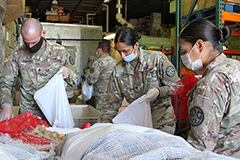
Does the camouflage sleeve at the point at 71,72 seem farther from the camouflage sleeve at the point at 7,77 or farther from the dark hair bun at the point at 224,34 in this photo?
the dark hair bun at the point at 224,34

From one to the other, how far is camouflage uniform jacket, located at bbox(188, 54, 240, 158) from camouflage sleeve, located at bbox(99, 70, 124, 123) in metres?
1.04

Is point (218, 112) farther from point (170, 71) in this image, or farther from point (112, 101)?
point (112, 101)

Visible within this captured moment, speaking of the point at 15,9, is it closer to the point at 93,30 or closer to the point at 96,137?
the point at 96,137

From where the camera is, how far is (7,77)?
88.3 inches

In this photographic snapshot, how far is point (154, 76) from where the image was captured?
2096mm

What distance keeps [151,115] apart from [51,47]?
138 cm

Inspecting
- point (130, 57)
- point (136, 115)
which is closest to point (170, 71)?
point (130, 57)

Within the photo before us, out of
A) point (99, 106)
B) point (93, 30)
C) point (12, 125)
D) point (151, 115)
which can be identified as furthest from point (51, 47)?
point (93, 30)

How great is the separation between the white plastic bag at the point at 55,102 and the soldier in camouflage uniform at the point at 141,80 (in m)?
0.46

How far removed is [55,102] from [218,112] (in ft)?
5.63

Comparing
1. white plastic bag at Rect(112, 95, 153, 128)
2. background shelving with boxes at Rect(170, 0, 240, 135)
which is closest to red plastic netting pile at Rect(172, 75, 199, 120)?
white plastic bag at Rect(112, 95, 153, 128)

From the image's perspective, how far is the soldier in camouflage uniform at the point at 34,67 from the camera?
7.36ft

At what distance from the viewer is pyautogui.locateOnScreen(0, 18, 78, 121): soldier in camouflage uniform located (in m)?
2.24

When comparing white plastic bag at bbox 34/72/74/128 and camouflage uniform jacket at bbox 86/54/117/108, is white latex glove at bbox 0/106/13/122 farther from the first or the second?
camouflage uniform jacket at bbox 86/54/117/108
